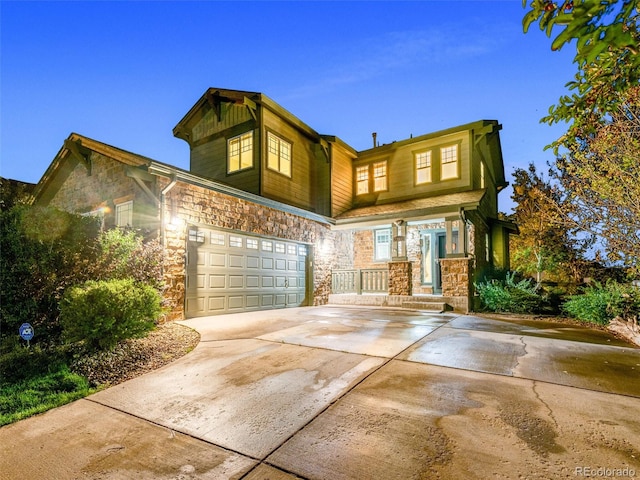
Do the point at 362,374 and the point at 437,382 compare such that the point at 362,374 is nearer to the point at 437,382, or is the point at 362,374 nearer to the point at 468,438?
the point at 437,382

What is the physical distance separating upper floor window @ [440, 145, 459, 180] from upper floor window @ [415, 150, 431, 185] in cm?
51

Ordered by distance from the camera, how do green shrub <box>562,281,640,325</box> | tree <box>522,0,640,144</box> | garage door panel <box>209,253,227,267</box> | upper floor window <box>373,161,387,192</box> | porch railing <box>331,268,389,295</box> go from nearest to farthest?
tree <box>522,0,640,144</box>, green shrub <box>562,281,640,325</box>, garage door panel <box>209,253,227,267</box>, porch railing <box>331,268,389,295</box>, upper floor window <box>373,161,387,192</box>

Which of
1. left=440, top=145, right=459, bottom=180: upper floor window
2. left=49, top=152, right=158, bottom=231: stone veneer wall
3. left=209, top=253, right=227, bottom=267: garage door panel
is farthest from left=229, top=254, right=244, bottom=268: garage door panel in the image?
left=440, top=145, right=459, bottom=180: upper floor window

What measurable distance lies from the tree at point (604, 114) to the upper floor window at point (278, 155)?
27.8 ft

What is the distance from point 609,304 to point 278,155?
10465 mm

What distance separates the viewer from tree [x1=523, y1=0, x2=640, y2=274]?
1.67m

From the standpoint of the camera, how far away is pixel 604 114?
116 inches

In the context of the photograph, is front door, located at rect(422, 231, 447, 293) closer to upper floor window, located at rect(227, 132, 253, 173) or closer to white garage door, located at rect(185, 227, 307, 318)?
white garage door, located at rect(185, 227, 307, 318)

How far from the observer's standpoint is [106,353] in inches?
164

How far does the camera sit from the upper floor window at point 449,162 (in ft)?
38.9

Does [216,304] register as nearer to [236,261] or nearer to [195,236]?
[236,261]

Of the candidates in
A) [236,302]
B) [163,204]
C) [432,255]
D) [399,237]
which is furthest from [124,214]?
[432,255]

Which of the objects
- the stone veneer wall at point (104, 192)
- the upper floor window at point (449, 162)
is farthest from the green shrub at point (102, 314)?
the upper floor window at point (449, 162)

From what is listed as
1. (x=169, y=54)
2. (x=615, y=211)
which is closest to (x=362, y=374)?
(x=615, y=211)
